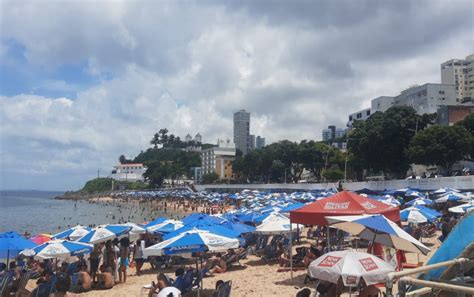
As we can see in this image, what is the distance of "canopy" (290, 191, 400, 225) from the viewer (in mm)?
10414

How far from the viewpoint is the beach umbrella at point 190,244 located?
9.59 meters

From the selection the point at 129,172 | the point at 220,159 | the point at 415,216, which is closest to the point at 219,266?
the point at 415,216

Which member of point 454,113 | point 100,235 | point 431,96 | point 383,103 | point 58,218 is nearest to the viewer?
point 100,235

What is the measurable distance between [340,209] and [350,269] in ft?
14.3

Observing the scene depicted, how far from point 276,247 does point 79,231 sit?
7567 mm

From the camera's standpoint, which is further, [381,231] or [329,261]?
[381,231]

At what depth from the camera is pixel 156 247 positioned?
9.71 meters

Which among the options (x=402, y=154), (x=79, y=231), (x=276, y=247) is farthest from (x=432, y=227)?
(x=402, y=154)

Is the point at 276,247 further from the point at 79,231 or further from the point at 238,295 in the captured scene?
the point at 79,231

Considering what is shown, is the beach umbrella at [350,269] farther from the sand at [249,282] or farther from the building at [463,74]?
the building at [463,74]

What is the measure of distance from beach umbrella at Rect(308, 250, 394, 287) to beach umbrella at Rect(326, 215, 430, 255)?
1.99m

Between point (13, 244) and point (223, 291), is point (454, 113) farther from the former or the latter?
point (13, 244)

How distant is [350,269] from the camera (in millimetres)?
6285

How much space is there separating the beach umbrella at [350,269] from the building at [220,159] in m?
118
